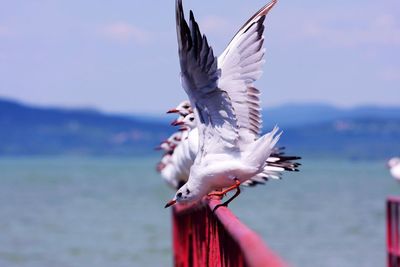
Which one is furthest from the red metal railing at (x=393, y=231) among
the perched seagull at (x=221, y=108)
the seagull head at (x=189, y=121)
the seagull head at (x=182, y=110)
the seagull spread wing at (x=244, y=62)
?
the perched seagull at (x=221, y=108)

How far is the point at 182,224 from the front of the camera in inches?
442

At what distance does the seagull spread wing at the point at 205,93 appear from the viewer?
20.6ft

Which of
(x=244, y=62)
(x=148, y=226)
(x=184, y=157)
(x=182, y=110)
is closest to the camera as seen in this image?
(x=244, y=62)

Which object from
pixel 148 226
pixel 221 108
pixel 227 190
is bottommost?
pixel 227 190

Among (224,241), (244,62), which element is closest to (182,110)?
(244,62)

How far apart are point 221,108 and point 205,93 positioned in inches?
4.6

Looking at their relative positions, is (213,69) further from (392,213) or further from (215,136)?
(392,213)

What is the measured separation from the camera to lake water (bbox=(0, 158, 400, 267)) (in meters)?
22.3

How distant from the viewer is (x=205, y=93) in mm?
6508

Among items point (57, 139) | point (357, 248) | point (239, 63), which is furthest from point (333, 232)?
point (57, 139)

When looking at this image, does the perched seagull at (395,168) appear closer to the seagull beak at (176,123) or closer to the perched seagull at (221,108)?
the seagull beak at (176,123)

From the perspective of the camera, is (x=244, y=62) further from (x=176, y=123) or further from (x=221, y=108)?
(x=176, y=123)

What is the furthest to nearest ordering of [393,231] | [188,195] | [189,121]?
[393,231] < [189,121] < [188,195]

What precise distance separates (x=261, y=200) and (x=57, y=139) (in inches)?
5211
